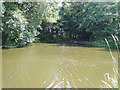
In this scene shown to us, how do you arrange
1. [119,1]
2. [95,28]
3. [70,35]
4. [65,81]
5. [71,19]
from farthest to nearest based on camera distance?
[70,35] < [71,19] < [95,28] < [119,1] < [65,81]

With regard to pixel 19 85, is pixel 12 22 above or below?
above

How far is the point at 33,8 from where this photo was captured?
Answer: 31.1 feet

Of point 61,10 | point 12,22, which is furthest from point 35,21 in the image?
point 61,10

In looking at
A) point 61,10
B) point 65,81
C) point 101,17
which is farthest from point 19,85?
point 61,10

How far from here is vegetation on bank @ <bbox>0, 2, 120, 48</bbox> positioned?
7.77 m

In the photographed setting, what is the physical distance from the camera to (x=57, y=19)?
1481 cm

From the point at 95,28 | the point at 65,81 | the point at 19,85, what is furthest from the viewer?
the point at 95,28

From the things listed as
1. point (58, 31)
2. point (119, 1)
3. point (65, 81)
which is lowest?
point (65, 81)

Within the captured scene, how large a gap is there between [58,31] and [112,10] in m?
9.73

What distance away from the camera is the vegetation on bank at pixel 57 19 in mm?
7768

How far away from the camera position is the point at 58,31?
19.6 m

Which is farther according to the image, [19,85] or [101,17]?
[101,17]

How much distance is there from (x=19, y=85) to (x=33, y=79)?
44 cm

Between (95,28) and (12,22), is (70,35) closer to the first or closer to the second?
(95,28)
